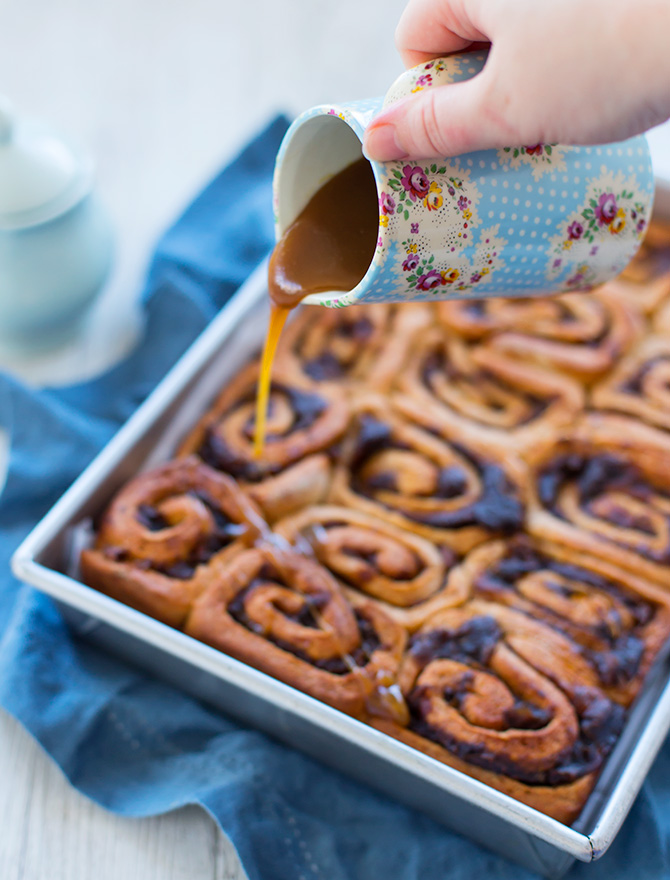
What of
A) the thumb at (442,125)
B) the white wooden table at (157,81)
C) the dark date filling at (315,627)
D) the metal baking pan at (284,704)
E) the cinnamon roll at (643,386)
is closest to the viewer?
the thumb at (442,125)

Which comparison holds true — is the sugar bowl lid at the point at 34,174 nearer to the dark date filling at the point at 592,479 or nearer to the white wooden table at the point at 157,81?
the white wooden table at the point at 157,81

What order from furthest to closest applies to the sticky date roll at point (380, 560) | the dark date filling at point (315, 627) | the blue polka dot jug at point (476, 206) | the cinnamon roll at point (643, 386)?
the cinnamon roll at point (643, 386)
the sticky date roll at point (380, 560)
the dark date filling at point (315, 627)
the blue polka dot jug at point (476, 206)

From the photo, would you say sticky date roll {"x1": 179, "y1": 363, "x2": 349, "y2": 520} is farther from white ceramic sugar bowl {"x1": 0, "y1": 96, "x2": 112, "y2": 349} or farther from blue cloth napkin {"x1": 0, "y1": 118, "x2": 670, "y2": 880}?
white ceramic sugar bowl {"x1": 0, "y1": 96, "x2": 112, "y2": 349}

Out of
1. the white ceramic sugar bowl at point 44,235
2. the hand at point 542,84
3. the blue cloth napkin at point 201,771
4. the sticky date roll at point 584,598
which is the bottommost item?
the blue cloth napkin at point 201,771

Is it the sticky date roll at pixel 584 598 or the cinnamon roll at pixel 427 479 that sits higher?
the cinnamon roll at pixel 427 479

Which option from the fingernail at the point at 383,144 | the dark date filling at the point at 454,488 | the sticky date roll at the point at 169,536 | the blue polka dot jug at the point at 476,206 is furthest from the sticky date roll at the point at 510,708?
the fingernail at the point at 383,144

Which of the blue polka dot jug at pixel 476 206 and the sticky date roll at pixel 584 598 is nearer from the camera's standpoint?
the blue polka dot jug at pixel 476 206
